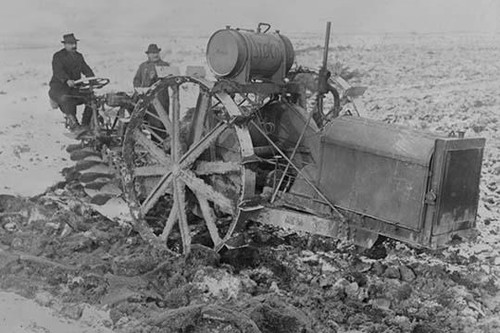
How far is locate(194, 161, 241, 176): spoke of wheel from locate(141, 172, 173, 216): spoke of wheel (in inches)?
12.7

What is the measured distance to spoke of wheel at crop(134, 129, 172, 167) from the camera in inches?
266

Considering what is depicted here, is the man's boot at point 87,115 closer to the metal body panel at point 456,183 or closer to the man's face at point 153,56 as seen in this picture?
the man's face at point 153,56

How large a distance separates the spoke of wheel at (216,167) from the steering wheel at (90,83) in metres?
2.46

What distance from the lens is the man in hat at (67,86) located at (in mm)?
8586

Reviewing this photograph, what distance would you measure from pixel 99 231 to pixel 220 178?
152cm

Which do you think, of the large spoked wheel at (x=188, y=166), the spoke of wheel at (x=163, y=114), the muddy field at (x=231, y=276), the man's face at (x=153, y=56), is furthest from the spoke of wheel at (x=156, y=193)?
the man's face at (x=153, y=56)

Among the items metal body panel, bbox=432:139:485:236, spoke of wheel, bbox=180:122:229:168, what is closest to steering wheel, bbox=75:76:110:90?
spoke of wheel, bbox=180:122:229:168

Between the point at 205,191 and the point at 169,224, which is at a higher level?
the point at 205,191

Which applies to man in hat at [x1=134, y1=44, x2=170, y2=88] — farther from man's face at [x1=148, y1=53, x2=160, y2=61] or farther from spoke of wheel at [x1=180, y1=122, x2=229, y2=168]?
spoke of wheel at [x1=180, y1=122, x2=229, y2=168]

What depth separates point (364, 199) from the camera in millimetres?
5562

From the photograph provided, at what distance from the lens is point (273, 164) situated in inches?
258

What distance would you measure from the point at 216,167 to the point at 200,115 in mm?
586

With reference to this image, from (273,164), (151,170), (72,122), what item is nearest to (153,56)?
(72,122)

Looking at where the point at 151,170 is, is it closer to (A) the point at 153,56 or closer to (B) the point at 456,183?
(A) the point at 153,56
